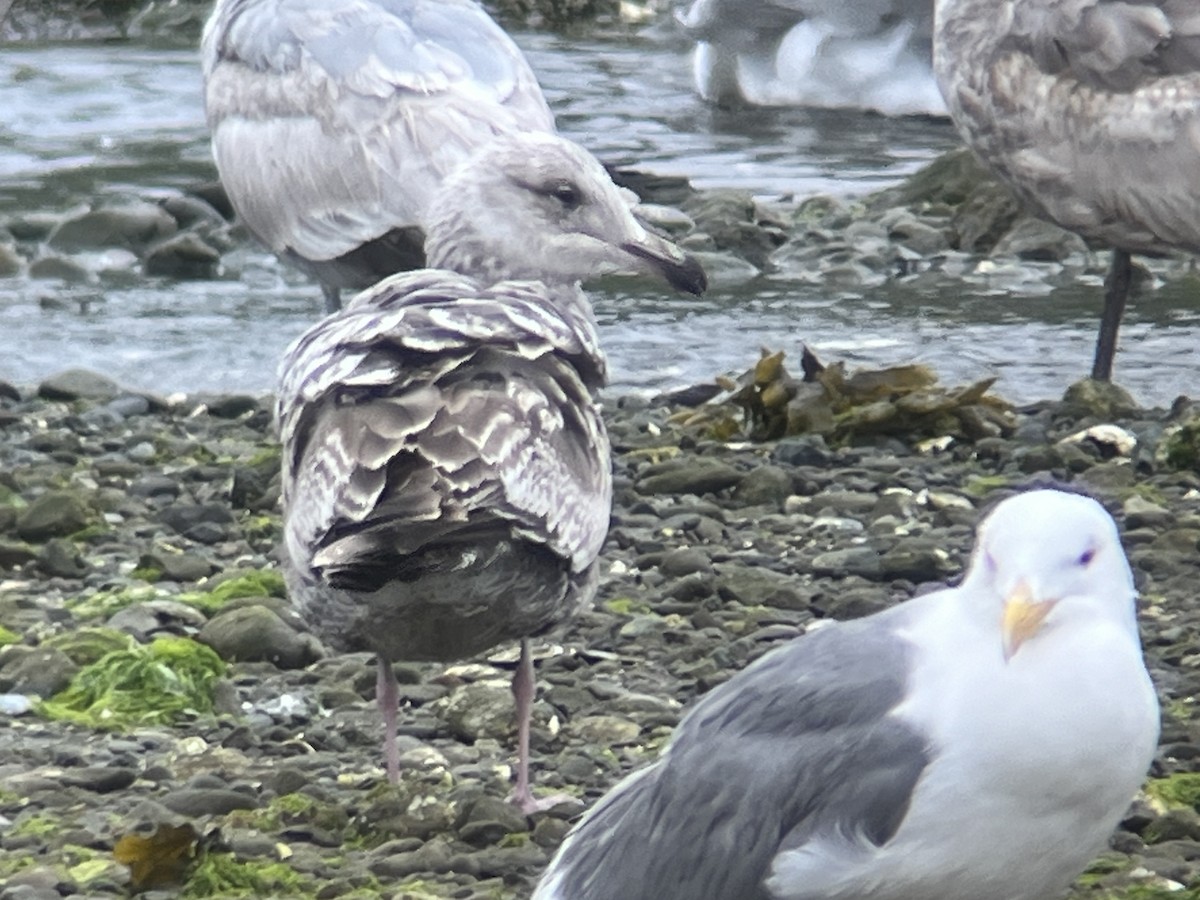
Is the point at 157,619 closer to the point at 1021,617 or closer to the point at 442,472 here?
the point at 442,472

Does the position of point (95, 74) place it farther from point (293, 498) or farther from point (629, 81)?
point (293, 498)

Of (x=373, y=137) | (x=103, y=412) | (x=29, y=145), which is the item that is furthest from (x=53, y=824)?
(x=29, y=145)

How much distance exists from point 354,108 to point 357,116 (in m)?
0.04

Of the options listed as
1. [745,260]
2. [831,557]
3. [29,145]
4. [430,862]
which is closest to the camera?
[430,862]

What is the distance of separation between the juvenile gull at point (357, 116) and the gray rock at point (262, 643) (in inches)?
75.1

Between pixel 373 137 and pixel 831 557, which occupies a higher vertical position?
pixel 373 137

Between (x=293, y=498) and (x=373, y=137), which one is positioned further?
(x=373, y=137)

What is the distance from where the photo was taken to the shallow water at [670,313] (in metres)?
8.57

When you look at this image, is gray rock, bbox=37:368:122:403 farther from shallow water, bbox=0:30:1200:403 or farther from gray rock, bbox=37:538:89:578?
gray rock, bbox=37:538:89:578

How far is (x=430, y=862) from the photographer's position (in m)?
4.20

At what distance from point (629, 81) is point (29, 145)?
4.97 metres

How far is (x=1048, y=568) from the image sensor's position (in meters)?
3.22

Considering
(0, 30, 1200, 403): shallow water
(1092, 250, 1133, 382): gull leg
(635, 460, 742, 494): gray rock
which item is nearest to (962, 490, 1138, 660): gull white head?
(635, 460, 742, 494): gray rock

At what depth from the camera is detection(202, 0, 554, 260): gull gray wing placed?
696cm
